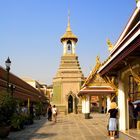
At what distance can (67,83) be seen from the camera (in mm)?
54531

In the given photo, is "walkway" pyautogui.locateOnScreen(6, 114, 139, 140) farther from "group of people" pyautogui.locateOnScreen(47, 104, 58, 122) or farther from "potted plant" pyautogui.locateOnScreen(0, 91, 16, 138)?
"group of people" pyautogui.locateOnScreen(47, 104, 58, 122)

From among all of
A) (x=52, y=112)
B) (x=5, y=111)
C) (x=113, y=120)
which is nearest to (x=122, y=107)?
(x=113, y=120)

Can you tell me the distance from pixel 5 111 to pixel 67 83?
38.3 meters

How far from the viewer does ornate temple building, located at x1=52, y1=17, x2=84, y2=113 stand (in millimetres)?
53844

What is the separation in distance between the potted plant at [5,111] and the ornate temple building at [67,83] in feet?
119

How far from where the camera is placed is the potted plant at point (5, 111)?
15.6 metres

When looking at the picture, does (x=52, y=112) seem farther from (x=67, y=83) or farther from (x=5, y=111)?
(x=67, y=83)

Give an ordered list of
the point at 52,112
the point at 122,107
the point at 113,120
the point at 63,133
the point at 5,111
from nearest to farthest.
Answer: the point at 113,120
the point at 5,111
the point at 122,107
the point at 63,133
the point at 52,112

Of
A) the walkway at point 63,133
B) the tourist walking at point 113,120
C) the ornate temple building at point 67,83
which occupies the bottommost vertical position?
the walkway at point 63,133

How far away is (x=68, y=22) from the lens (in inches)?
2429

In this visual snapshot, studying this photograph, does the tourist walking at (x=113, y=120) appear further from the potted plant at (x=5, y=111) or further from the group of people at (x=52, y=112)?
the group of people at (x=52, y=112)

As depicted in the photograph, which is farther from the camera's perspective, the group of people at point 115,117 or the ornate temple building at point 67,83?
the ornate temple building at point 67,83

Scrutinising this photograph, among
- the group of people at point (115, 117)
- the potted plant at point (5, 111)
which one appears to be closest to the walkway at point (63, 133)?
the group of people at point (115, 117)

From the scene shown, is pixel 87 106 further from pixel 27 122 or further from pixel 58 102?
pixel 58 102
